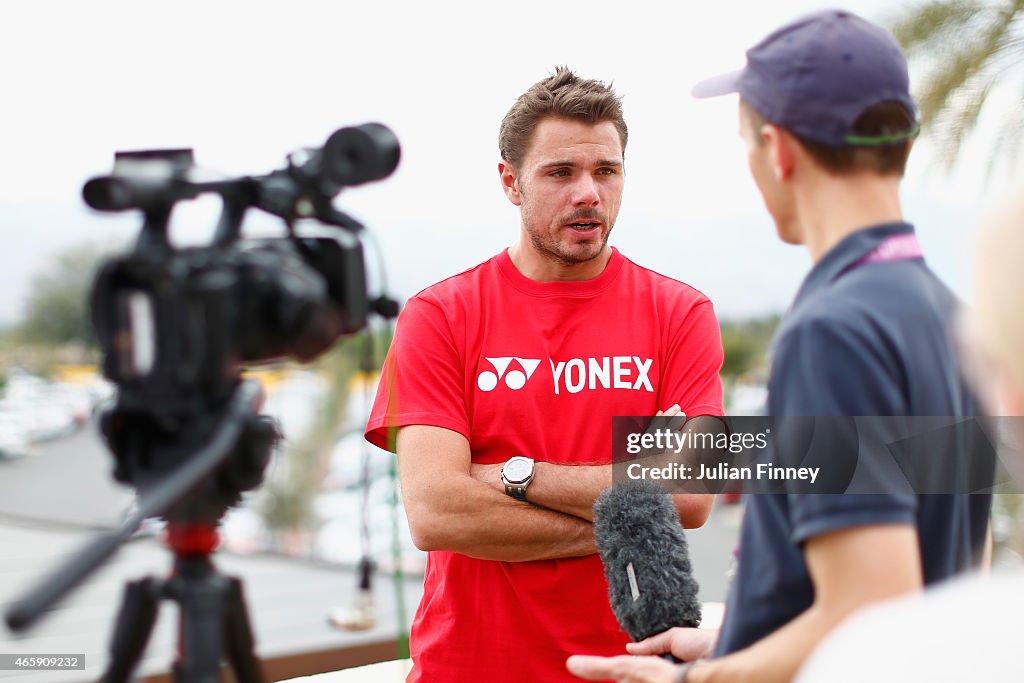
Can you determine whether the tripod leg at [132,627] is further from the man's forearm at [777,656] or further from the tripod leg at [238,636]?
the man's forearm at [777,656]

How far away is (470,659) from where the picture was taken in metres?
2.32

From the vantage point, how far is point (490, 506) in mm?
2299

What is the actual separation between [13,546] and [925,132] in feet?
24.7

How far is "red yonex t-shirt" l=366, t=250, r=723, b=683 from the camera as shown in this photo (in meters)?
2.33

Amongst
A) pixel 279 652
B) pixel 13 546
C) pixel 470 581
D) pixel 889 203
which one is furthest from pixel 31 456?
pixel 889 203

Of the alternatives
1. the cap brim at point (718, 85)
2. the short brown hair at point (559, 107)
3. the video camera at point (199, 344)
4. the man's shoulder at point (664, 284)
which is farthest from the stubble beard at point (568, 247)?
the video camera at point (199, 344)

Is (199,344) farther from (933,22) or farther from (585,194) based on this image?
(933,22)

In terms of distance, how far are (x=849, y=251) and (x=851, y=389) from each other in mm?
215

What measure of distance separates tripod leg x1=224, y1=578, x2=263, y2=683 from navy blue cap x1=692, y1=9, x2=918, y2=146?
3.53 ft

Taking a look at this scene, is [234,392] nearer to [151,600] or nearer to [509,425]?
[151,600]

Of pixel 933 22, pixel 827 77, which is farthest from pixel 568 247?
pixel 933 22

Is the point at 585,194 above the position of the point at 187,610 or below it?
above

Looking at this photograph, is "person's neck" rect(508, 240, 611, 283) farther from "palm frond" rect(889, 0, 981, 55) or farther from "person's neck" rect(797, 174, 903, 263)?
"palm frond" rect(889, 0, 981, 55)

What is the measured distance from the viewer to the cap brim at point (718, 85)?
5.03 feet
